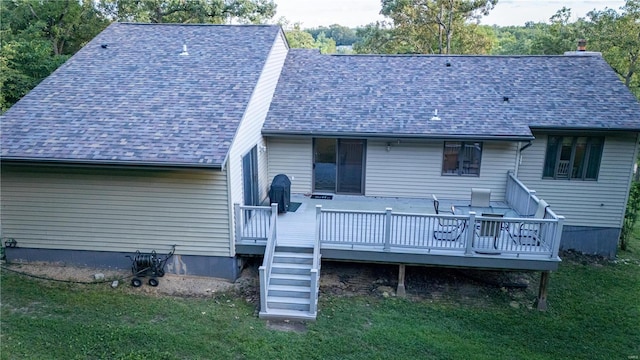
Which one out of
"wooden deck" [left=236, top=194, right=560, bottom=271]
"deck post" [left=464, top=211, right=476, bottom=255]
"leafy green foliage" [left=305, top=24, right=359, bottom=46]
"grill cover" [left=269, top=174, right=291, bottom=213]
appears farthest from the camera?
"leafy green foliage" [left=305, top=24, right=359, bottom=46]

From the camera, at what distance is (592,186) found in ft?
39.5

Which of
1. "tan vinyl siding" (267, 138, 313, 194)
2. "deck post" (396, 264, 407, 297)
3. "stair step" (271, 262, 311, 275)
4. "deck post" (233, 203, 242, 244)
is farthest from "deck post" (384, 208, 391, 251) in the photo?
"tan vinyl siding" (267, 138, 313, 194)

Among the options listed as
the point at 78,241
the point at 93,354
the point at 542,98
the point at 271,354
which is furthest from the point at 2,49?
the point at 542,98

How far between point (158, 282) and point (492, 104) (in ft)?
33.1

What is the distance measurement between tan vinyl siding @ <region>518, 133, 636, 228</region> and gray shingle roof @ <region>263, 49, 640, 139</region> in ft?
2.54

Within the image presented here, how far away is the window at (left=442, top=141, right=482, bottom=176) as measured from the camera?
11.8 metres

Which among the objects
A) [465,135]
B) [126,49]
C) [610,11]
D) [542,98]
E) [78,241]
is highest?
[610,11]

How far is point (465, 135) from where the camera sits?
37.0 feet

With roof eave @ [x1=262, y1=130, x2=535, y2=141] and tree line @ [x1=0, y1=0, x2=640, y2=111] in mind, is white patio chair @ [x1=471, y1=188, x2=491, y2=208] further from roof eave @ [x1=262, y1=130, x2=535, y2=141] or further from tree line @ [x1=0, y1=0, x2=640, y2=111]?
tree line @ [x1=0, y1=0, x2=640, y2=111]

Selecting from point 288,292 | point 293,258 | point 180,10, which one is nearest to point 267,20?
point 180,10

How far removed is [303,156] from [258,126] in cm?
168

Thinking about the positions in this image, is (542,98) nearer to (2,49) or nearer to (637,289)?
(637,289)

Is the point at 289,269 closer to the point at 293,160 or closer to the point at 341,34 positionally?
the point at 293,160

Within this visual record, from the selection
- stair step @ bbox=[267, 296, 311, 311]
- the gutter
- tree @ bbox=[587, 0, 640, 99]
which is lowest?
stair step @ bbox=[267, 296, 311, 311]
